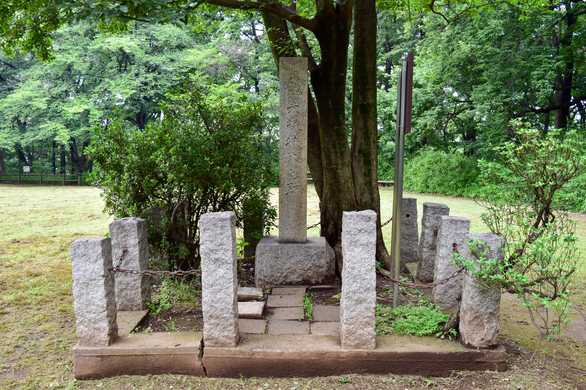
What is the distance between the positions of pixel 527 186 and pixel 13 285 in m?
6.20

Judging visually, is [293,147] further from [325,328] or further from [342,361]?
[342,361]

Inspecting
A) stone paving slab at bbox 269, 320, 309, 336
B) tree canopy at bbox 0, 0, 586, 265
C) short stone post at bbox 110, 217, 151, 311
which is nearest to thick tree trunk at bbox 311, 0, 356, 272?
tree canopy at bbox 0, 0, 586, 265

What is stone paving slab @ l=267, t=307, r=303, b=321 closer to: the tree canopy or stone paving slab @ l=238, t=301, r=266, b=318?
stone paving slab @ l=238, t=301, r=266, b=318

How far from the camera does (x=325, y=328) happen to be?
3.58 meters

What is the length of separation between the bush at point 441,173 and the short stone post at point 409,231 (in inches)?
474

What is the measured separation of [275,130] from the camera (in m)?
18.4

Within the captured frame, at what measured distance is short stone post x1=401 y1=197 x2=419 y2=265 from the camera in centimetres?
565

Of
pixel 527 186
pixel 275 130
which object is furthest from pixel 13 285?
pixel 275 130

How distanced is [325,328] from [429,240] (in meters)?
2.04

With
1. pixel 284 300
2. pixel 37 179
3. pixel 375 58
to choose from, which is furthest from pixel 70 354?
pixel 37 179

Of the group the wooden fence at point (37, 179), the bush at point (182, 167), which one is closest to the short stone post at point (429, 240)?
the bush at point (182, 167)

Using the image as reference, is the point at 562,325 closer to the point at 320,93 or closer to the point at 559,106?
the point at 320,93

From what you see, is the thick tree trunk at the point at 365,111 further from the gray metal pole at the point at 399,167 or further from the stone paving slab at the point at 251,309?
the stone paving slab at the point at 251,309

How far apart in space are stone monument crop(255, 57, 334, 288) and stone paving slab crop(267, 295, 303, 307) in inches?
12.7
